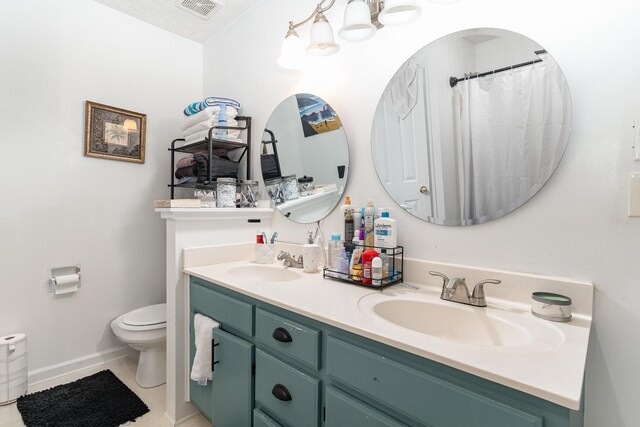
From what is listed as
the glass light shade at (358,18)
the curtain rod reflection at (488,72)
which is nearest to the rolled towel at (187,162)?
the glass light shade at (358,18)

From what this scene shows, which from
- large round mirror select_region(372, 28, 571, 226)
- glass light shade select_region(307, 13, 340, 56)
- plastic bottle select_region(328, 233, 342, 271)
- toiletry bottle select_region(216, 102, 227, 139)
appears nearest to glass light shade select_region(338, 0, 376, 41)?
glass light shade select_region(307, 13, 340, 56)

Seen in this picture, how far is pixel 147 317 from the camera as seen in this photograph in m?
2.03

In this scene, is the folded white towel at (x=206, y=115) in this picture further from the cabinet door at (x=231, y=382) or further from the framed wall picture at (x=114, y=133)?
the cabinet door at (x=231, y=382)

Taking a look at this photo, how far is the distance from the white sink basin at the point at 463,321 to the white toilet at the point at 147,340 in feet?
4.77

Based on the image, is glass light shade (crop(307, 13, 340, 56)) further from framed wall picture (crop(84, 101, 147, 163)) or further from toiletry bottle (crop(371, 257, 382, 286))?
framed wall picture (crop(84, 101, 147, 163))

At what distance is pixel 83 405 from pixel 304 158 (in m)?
1.86

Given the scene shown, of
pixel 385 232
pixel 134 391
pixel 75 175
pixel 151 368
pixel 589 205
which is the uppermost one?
pixel 75 175

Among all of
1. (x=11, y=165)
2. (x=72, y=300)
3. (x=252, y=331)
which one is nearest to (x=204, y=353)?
(x=252, y=331)

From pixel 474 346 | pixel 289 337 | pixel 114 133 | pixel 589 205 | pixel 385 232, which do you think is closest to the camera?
pixel 474 346

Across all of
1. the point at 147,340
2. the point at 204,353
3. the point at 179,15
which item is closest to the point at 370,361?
the point at 204,353

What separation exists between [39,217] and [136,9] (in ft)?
Result: 5.10

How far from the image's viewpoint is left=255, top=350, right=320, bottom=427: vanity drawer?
3.34ft

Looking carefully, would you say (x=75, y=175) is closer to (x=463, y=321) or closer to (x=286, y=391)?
(x=286, y=391)

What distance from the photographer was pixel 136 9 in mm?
2205
